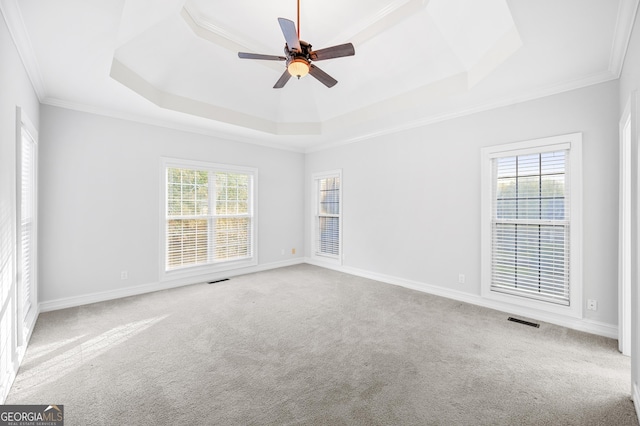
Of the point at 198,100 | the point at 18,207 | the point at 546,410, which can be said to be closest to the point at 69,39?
the point at 18,207

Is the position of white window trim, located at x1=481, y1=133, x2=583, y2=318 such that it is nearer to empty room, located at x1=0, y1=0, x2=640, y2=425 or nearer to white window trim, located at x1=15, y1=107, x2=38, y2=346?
empty room, located at x1=0, y1=0, x2=640, y2=425

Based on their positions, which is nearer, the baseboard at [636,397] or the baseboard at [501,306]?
the baseboard at [636,397]

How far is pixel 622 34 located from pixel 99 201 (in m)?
6.00

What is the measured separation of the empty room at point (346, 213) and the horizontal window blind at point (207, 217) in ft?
0.12

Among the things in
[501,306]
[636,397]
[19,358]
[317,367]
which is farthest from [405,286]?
[19,358]

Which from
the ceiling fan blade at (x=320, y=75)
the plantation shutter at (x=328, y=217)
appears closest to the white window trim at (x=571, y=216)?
the ceiling fan blade at (x=320, y=75)

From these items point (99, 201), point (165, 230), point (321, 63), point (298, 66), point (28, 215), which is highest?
point (321, 63)

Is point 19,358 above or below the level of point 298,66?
below

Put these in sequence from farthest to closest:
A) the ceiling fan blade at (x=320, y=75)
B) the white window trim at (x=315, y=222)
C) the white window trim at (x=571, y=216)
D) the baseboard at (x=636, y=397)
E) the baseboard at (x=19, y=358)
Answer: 1. the white window trim at (x=315, y=222)
2. the white window trim at (x=571, y=216)
3. the ceiling fan blade at (x=320, y=75)
4. the baseboard at (x=19, y=358)
5. the baseboard at (x=636, y=397)

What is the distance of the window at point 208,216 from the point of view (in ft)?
15.5

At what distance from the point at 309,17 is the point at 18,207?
3.46 meters

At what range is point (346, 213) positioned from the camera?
18.7 feet

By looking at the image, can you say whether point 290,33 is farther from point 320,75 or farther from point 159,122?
point 159,122

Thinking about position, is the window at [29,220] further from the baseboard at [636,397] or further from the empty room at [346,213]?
the baseboard at [636,397]
